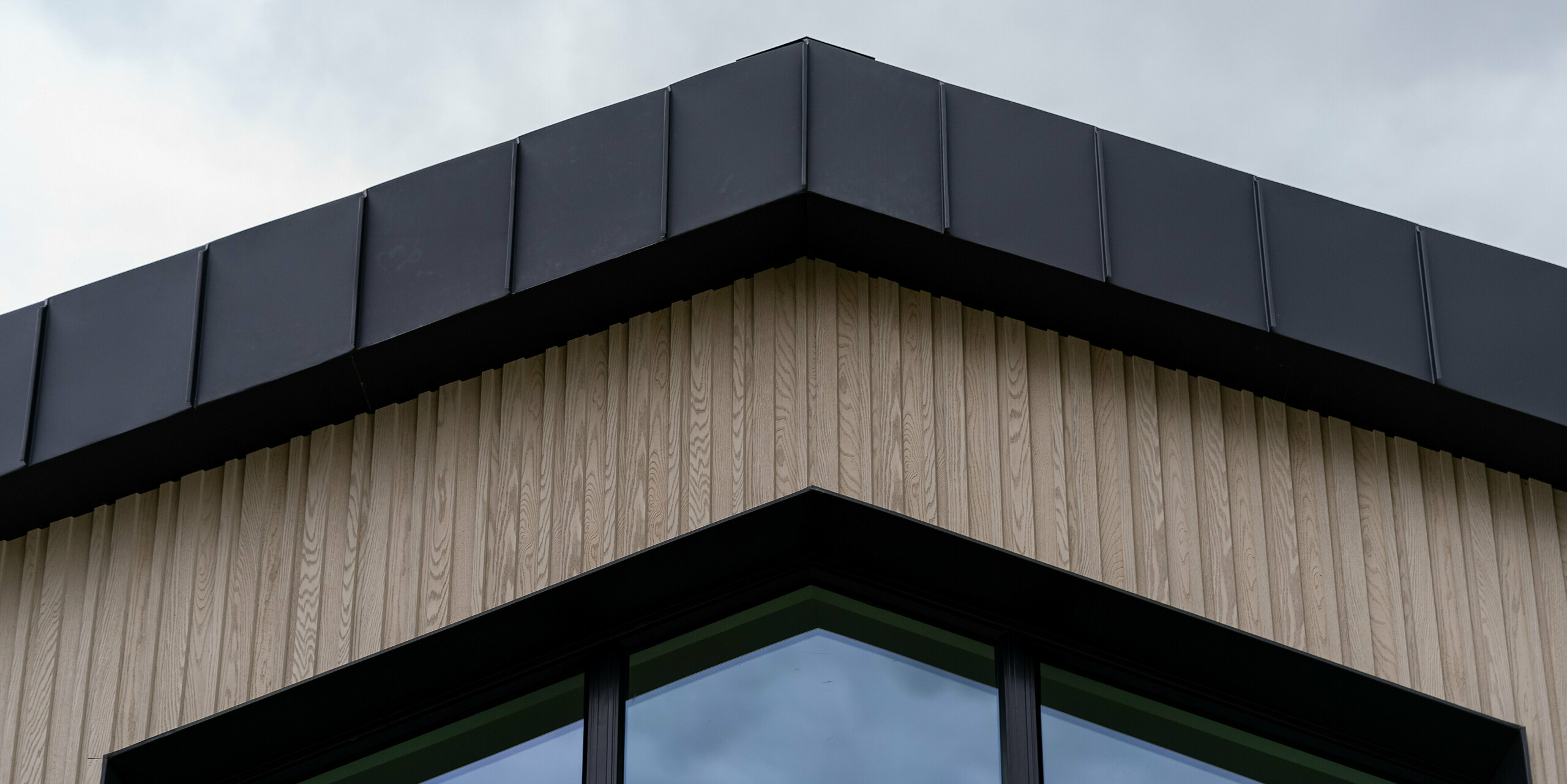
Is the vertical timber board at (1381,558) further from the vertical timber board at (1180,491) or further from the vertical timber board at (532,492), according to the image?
the vertical timber board at (532,492)

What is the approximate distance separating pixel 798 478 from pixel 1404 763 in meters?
3.24

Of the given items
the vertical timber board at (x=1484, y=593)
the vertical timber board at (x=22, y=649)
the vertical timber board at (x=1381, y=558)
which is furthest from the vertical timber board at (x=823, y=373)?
the vertical timber board at (x=22, y=649)

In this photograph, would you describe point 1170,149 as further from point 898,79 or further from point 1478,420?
point 1478,420

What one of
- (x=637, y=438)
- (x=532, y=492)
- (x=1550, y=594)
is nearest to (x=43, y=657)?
(x=532, y=492)

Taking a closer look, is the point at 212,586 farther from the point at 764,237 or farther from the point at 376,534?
the point at 764,237

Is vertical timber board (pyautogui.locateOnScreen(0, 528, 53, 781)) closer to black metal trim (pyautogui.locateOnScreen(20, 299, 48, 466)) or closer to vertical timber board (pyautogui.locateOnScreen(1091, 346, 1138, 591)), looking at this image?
black metal trim (pyautogui.locateOnScreen(20, 299, 48, 466))

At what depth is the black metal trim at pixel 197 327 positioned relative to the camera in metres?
7.08

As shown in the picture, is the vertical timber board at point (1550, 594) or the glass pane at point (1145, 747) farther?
the glass pane at point (1145, 747)

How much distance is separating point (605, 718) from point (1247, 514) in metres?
3.19

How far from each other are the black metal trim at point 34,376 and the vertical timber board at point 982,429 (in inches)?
171

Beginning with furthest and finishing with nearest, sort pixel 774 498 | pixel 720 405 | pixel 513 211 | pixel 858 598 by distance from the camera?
1. pixel 858 598
2. pixel 720 405
3. pixel 513 211
4. pixel 774 498

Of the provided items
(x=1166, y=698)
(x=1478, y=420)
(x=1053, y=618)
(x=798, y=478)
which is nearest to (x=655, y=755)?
(x=798, y=478)

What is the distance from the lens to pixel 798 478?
7.12m

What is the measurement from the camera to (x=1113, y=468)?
727cm
